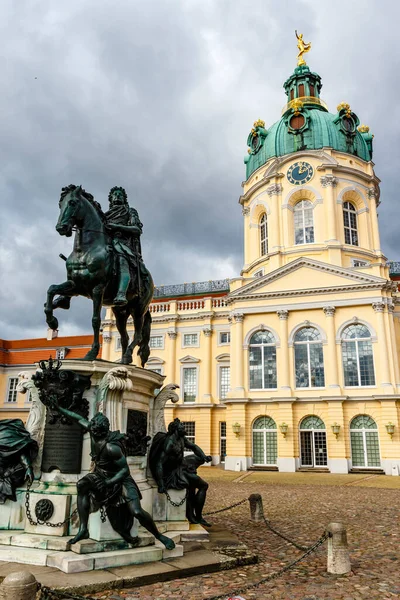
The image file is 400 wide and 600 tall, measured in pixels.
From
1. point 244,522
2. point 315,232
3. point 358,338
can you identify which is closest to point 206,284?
point 315,232

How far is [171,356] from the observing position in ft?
126

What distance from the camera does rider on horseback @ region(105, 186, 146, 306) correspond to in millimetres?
8234

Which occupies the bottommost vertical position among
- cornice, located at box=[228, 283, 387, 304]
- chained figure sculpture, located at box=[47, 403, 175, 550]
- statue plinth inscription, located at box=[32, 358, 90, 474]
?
chained figure sculpture, located at box=[47, 403, 175, 550]

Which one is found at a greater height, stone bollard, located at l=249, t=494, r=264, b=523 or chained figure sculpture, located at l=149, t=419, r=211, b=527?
chained figure sculpture, located at l=149, t=419, r=211, b=527

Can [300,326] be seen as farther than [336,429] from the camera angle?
Yes

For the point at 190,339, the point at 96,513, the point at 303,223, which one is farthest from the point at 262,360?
the point at 96,513

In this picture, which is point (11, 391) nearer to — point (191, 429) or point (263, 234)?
point (191, 429)

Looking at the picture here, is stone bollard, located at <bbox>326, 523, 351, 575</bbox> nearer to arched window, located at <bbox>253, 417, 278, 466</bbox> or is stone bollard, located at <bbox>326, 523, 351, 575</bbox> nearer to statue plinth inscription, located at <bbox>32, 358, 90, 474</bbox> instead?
statue plinth inscription, located at <bbox>32, 358, 90, 474</bbox>

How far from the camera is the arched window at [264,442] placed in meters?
30.4

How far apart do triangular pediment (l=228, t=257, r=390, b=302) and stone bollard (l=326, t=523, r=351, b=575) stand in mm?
25919

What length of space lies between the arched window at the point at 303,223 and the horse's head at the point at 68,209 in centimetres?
3044

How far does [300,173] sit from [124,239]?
31130 mm

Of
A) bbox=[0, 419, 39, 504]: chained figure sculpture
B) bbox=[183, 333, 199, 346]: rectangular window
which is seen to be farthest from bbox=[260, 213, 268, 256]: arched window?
bbox=[0, 419, 39, 504]: chained figure sculpture

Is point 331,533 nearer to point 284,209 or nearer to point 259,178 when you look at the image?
point 284,209
